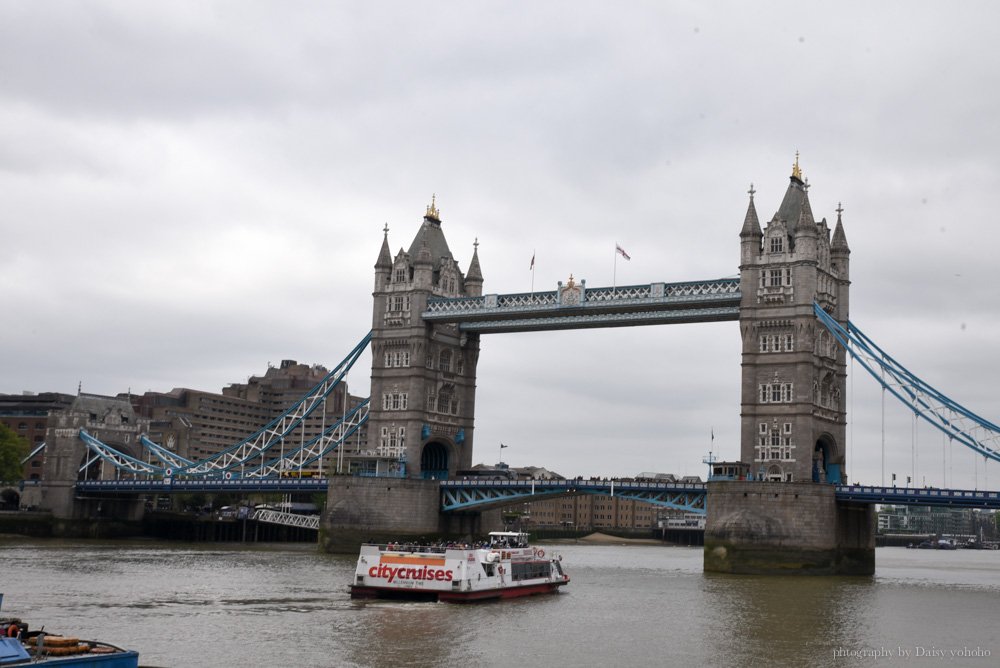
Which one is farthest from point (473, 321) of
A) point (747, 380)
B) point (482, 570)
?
point (482, 570)

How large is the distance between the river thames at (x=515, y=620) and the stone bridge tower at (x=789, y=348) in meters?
11.1

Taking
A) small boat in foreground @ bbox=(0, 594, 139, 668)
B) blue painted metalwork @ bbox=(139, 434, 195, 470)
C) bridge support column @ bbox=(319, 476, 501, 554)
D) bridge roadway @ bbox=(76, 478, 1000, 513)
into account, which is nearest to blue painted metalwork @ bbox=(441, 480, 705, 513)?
bridge roadway @ bbox=(76, 478, 1000, 513)

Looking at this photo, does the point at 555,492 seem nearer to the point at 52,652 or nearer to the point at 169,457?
the point at 169,457

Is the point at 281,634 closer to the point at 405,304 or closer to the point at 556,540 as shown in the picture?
the point at 405,304

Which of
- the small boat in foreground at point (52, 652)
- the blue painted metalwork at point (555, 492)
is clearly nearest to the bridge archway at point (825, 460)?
the blue painted metalwork at point (555, 492)

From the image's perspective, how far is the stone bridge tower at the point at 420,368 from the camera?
335ft

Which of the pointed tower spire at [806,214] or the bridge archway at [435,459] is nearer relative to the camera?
the pointed tower spire at [806,214]

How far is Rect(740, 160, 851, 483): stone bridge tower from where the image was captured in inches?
3314

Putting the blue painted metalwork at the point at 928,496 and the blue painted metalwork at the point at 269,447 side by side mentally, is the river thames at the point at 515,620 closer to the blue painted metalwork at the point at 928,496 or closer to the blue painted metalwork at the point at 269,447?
the blue painted metalwork at the point at 928,496

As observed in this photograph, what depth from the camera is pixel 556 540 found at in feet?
623

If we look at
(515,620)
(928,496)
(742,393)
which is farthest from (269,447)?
(515,620)

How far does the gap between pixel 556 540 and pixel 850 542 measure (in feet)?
357

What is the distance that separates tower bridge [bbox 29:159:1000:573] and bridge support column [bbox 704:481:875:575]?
93 mm

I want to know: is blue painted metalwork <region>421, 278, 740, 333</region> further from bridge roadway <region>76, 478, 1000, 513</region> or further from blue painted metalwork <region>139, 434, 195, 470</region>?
blue painted metalwork <region>139, 434, 195, 470</region>
